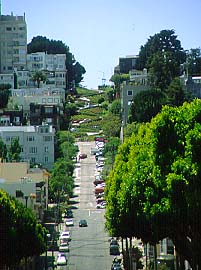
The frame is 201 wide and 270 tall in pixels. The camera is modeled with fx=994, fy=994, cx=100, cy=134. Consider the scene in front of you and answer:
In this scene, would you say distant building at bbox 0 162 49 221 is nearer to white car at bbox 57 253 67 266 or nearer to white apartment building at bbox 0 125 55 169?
white car at bbox 57 253 67 266

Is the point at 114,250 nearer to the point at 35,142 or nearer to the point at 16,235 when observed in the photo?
the point at 16,235

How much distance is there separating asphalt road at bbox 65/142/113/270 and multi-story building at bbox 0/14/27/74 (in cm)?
3092

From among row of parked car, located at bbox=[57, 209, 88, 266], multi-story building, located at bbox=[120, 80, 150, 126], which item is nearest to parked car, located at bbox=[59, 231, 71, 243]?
row of parked car, located at bbox=[57, 209, 88, 266]

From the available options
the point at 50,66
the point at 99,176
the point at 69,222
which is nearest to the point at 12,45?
the point at 50,66

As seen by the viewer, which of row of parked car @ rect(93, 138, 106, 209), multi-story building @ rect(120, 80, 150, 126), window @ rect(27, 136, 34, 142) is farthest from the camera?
multi-story building @ rect(120, 80, 150, 126)

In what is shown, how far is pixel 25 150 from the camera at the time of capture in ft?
313

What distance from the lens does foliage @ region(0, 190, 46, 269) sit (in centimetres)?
3772

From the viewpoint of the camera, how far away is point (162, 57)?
10544 centimetres

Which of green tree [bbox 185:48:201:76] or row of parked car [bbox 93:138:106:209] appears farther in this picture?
green tree [bbox 185:48:201:76]

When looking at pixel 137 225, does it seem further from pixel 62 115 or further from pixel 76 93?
pixel 76 93

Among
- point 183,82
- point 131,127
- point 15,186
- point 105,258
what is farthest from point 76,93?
point 105,258

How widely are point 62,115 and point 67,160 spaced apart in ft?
82.9

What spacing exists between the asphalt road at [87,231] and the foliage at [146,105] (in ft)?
21.8

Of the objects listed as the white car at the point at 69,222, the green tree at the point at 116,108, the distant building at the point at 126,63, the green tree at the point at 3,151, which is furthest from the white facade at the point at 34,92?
the white car at the point at 69,222
